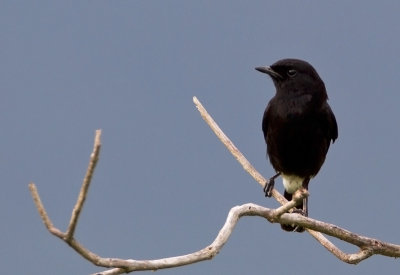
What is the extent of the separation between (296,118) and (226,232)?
3.60 metres

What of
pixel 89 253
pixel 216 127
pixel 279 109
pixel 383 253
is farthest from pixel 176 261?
pixel 279 109

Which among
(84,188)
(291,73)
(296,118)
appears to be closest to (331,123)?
(296,118)

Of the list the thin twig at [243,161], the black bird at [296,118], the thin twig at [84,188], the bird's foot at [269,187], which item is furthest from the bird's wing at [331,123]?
the thin twig at [84,188]

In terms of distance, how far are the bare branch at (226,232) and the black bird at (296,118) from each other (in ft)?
3.43

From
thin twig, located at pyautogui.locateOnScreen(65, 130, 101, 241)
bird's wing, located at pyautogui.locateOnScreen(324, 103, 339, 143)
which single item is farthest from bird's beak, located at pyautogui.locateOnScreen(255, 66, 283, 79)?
thin twig, located at pyautogui.locateOnScreen(65, 130, 101, 241)

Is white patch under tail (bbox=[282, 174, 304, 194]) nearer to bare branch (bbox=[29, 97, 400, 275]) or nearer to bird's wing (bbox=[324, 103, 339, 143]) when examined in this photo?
bird's wing (bbox=[324, 103, 339, 143])

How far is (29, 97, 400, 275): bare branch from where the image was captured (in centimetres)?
262

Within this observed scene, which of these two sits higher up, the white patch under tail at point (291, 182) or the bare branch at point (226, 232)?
the white patch under tail at point (291, 182)

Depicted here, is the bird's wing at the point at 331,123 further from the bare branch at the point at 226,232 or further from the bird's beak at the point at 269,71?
the bare branch at the point at 226,232

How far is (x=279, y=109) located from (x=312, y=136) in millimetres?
373

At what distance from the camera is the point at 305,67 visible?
7.06 m

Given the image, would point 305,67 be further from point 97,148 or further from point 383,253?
point 97,148

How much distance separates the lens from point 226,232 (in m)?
3.53

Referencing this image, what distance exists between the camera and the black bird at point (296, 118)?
703 centimetres
